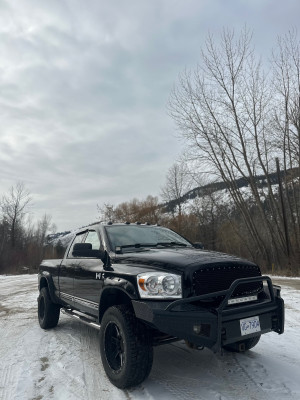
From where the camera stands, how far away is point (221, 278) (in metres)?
3.33

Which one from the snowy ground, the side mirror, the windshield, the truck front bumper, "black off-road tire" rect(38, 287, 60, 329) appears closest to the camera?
the truck front bumper

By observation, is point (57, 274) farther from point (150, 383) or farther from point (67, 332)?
point (150, 383)

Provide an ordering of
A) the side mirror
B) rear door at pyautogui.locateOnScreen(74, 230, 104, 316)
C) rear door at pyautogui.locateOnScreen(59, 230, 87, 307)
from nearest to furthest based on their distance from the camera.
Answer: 1. the side mirror
2. rear door at pyautogui.locateOnScreen(74, 230, 104, 316)
3. rear door at pyautogui.locateOnScreen(59, 230, 87, 307)

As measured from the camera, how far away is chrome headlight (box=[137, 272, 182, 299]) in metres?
3.10

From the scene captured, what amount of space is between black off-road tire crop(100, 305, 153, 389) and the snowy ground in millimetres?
147

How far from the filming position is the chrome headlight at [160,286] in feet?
10.2

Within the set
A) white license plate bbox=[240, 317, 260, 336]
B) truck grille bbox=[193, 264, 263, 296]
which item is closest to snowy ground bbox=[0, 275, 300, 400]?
white license plate bbox=[240, 317, 260, 336]

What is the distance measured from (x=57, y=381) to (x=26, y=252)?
5026cm

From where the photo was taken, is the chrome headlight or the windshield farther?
the windshield

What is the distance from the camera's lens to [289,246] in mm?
21516

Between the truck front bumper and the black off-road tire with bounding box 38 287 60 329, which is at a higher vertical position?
the truck front bumper

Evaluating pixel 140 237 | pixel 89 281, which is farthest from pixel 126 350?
pixel 140 237

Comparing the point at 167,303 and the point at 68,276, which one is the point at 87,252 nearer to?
the point at 167,303

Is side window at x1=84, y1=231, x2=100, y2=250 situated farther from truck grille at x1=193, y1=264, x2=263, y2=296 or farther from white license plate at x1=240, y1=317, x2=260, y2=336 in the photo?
white license plate at x1=240, y1=317, x2=260, y2=336
